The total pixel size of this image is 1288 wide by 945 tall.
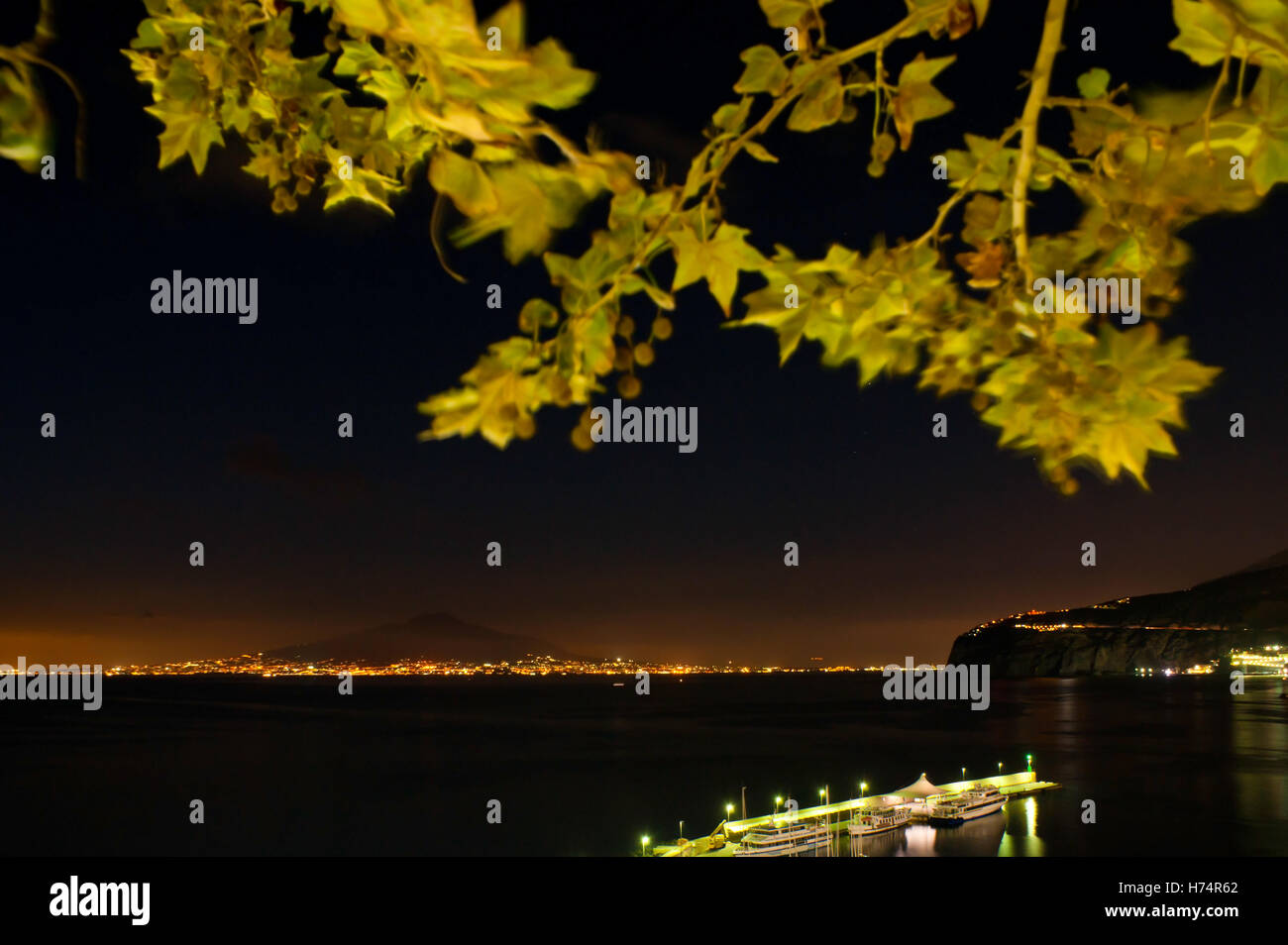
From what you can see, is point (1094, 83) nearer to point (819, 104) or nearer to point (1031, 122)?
point (1031, 122)

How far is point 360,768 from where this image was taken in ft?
157

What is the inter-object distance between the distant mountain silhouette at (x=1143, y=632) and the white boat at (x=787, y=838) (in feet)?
236

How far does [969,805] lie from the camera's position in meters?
36.8

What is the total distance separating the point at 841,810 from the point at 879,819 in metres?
1.39

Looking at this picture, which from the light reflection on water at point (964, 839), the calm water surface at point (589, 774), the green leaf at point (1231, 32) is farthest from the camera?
the calm water surface at point (589, 774)

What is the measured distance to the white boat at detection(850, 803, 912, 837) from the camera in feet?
108

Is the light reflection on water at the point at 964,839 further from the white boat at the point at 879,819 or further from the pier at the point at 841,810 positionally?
the pier at the point at 841,810

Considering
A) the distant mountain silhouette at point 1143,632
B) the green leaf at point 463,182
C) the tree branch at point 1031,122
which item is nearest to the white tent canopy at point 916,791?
the tree branch at point 1031,122

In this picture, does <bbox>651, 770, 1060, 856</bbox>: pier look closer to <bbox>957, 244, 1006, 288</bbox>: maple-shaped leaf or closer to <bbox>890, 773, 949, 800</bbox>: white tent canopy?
<bbox>890, 773, 949, 800</bbox>: white tent canopy

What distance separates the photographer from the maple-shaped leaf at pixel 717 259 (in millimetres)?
1172

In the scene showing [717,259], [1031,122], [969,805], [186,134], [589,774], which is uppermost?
[186,134]

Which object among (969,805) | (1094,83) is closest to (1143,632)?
(969,805)
